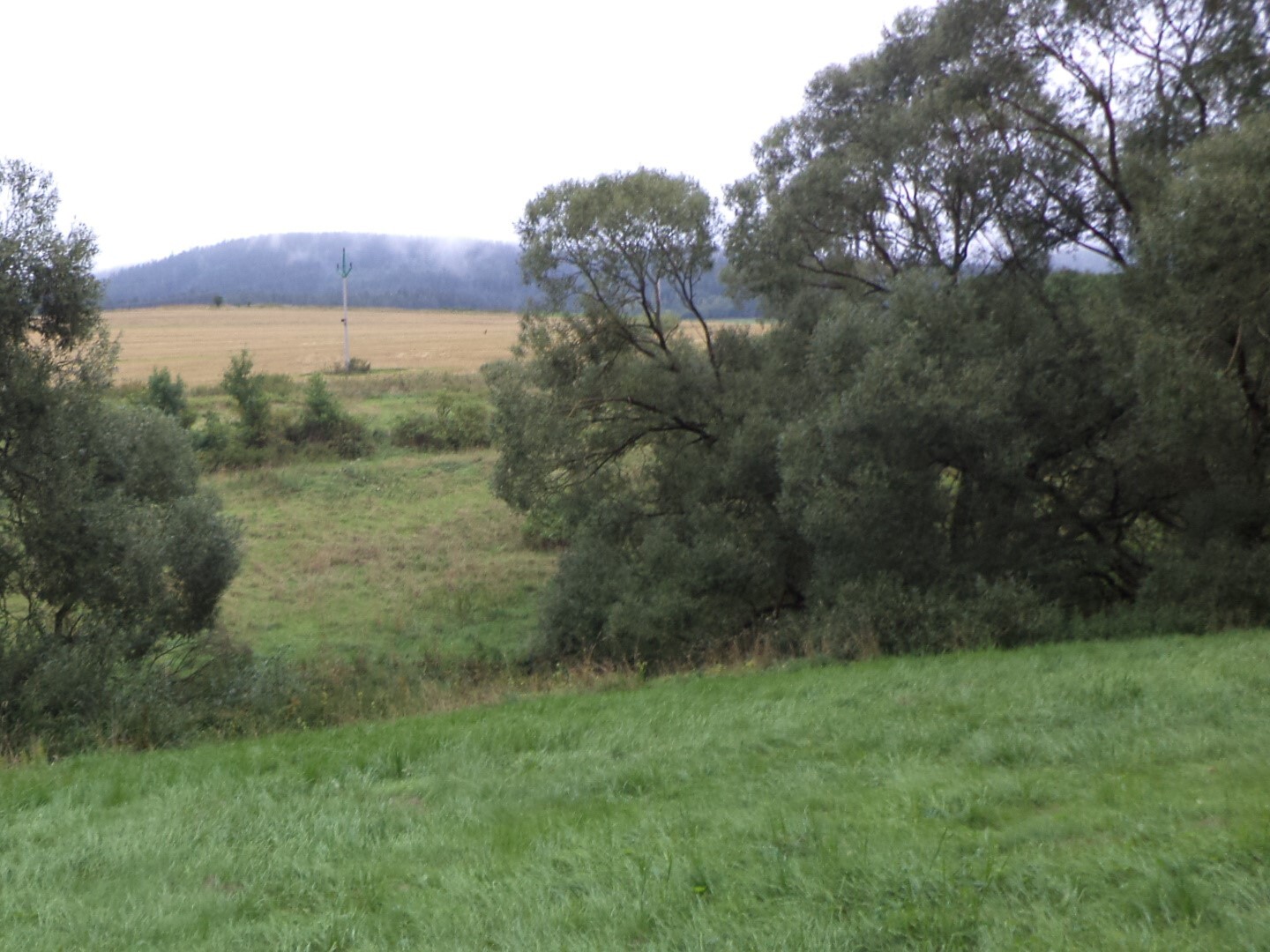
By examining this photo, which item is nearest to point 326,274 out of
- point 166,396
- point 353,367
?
point 353,367

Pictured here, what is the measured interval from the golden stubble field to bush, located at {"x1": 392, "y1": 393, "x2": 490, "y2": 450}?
1045cm

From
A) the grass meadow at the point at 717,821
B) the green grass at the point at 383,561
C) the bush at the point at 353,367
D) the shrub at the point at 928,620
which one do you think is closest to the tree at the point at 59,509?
the grass meadow at the point at 717,821

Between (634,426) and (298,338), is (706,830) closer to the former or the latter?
(634,426)

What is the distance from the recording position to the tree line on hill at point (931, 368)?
13.7 m

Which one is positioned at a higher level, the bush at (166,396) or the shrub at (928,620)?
the bush at (166,396)

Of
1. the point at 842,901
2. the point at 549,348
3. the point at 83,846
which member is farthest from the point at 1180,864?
the point at 549,348

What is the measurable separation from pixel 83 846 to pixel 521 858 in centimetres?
273

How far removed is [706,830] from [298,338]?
79.4 meters

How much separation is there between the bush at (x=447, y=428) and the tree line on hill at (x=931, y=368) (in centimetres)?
2417

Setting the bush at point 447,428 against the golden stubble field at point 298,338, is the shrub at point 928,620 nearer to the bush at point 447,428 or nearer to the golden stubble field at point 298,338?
the bush at point 447,428

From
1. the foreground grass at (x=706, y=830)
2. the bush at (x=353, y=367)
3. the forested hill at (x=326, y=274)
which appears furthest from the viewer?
the forested hill at (x=326, y=274)

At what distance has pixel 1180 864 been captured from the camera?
4039 millimetres

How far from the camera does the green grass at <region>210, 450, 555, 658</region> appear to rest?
22.8 meters

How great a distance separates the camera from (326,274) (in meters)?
116
